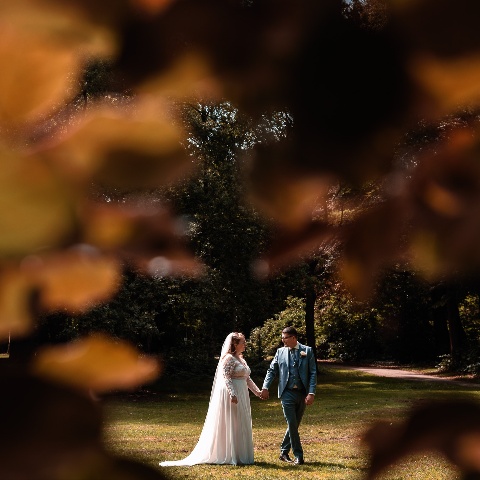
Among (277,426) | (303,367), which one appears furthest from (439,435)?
(277,426)

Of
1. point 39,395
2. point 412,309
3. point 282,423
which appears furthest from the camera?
point 282,423

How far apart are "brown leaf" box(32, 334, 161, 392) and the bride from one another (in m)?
6.64

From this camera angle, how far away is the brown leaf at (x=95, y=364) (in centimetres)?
23

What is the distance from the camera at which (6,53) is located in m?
0.23

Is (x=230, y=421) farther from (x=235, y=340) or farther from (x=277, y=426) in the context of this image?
(x=277, y=426)

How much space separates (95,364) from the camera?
0.80 ft

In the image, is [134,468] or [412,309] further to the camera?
[412,309]

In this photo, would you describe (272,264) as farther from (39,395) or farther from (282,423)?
(282,423)

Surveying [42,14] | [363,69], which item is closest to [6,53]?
[42,14]

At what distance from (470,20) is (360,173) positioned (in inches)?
2.9

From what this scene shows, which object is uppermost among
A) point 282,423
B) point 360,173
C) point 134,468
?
point 360,173

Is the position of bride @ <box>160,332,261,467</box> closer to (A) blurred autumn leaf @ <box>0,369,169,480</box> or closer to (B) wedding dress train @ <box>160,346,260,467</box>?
(B) wedding dress train @ <box>160,346,260,467</box>

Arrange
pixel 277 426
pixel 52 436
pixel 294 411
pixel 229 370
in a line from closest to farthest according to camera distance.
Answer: pixel 52 436
pixel 294 411
pixel 229 370
pixel 277 426

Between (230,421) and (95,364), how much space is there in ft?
23.1
